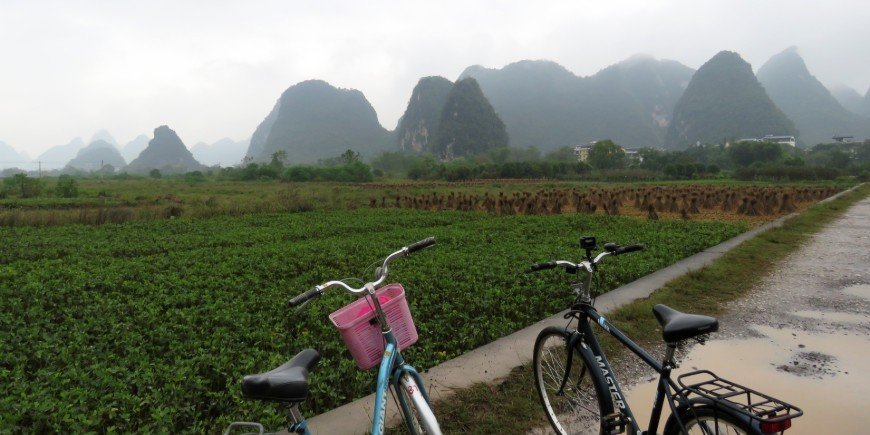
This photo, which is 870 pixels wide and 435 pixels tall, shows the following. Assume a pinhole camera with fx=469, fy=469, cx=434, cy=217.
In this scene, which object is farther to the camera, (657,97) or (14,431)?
(657,97)

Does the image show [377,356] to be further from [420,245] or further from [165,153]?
[165,153]

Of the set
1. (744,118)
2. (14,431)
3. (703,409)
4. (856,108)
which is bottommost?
(14,431)

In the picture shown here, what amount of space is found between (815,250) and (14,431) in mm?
11214

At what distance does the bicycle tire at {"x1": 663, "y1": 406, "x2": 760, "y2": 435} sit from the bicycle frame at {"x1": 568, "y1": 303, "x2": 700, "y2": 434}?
1.8 inches

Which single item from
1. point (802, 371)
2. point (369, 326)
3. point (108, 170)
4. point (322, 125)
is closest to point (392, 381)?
point (369, 326)

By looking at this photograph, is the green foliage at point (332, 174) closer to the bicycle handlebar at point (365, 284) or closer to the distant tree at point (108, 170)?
the bicycle handlebar at point (365, 284)

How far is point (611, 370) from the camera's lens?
89.4 inches

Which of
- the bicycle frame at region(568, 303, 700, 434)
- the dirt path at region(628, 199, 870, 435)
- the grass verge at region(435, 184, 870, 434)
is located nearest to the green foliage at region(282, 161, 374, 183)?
the grass verge at region(435, 184, 870, 434)

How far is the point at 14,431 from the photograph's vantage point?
2.50 meters

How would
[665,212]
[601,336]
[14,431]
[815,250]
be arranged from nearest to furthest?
[14,431]
[601,336]
[815,250]
[665,212]

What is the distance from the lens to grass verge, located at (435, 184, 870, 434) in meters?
2.87

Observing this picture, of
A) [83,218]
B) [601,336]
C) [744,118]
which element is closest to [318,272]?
[601,336]

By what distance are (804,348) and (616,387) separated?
286 cm

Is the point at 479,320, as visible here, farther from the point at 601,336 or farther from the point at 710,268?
the point at 710,268
